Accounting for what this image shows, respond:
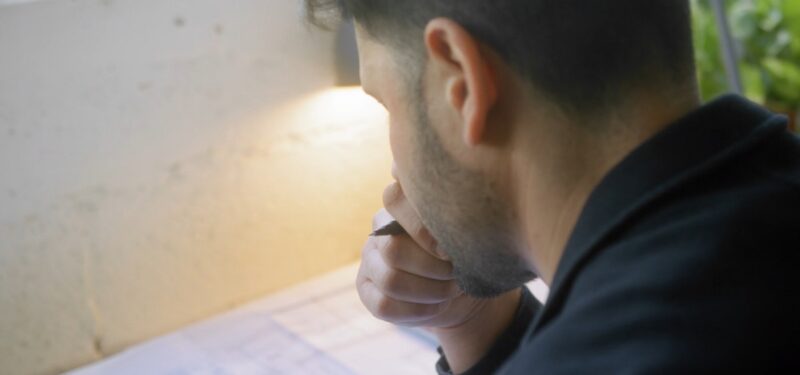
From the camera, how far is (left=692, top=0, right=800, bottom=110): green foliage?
242 cm

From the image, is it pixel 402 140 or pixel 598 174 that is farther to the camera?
pixel 402 140

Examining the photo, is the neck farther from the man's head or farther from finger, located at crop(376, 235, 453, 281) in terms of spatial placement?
finger, located at crop(376, 235, 453, 281)

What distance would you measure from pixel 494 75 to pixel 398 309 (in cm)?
41

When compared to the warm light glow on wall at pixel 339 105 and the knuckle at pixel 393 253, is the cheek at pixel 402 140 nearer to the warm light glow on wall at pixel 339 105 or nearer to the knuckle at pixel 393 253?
the knuckle at pixel 393 253

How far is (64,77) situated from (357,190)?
1.85ft

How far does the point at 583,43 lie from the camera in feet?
2.03

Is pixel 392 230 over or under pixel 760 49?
over

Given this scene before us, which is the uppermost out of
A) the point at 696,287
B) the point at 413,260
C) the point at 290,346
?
the point at 696,287

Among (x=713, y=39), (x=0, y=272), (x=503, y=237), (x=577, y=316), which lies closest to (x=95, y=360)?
(x=0, y=272)

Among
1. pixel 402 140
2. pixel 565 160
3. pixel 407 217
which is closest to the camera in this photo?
pixel 565 160

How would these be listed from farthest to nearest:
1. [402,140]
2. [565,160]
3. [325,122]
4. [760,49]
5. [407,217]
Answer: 1. [760,49]
2. [325,122]
3. [407,217]
4. [402,140]
5. [565,160]

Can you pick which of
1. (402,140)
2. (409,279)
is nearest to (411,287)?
(409,279)

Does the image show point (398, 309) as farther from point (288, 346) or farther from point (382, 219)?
point (288, 346)

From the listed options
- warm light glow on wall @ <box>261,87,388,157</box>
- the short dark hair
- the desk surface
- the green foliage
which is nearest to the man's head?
the short dark hair
